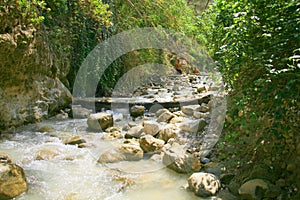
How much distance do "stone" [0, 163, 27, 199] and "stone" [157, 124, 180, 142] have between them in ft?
6.31

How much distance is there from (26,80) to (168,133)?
99.5 inches

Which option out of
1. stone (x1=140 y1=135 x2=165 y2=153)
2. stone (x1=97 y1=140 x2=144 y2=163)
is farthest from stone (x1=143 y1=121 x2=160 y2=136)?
stone (x1=97 y1=140 x2=144 y2=163)

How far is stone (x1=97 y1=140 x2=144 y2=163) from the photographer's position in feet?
10.4

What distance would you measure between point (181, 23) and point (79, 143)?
3495 millimetres

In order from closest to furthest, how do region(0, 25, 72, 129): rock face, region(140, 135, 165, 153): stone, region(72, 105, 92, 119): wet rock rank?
region(140, 135, 165, 153): stone → region(0, 25, 72, 129): rock face → region(72, 105, 92, 119): wet rock

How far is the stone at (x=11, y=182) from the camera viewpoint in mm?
2219

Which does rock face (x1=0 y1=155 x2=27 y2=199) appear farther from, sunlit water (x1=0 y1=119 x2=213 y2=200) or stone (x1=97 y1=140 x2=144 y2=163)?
stone (x1=97 y1=140 x2=144 y2=163)

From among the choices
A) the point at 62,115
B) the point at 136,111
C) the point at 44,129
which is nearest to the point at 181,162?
the point at 44,129

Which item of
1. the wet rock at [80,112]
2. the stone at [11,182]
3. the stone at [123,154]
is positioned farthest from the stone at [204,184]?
the wet rock at [80,112]

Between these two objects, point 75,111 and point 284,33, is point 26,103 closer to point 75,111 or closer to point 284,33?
point 75,111

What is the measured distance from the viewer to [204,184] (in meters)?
2.40

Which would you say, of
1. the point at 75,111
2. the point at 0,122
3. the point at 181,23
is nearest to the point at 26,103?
the point at 0,122

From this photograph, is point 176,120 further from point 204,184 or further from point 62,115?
point 62,115

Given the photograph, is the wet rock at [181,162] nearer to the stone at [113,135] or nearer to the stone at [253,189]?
the stone at [253,189]
